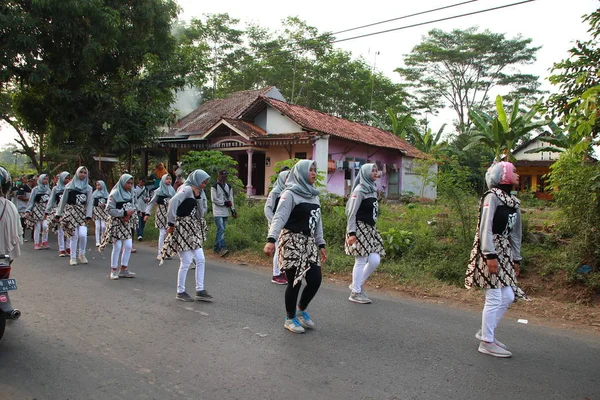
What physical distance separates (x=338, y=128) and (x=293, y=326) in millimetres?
18269

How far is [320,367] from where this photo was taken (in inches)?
164

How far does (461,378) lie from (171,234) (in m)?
4.39

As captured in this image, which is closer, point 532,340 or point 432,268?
point 532,340

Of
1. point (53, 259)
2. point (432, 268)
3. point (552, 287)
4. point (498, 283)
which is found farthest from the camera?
point (53, 259)

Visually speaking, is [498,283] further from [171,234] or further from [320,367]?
[171,234]

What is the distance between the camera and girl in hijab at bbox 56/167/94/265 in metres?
9.34

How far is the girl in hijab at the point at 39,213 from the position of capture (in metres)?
11.6

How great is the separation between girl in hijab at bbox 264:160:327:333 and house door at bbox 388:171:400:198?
846 inches

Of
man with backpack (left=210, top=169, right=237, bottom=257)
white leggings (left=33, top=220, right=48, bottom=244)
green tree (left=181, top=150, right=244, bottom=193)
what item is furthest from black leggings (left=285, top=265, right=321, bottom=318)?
green tree (left=181, top=150, right=244, bottom=193)

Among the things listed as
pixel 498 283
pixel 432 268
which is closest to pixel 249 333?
pixel 498 283

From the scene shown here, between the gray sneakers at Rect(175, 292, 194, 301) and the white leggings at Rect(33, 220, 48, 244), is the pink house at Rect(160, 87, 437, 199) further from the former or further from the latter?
the gray sneakers at Rect(175, 292, 194, 301)

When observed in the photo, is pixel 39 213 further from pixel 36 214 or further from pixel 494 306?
pixel 494 306

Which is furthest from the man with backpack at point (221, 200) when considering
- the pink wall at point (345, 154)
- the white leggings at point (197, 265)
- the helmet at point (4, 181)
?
the pink wall at point (345, 154)

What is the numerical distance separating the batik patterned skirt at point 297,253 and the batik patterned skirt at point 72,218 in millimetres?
5988
